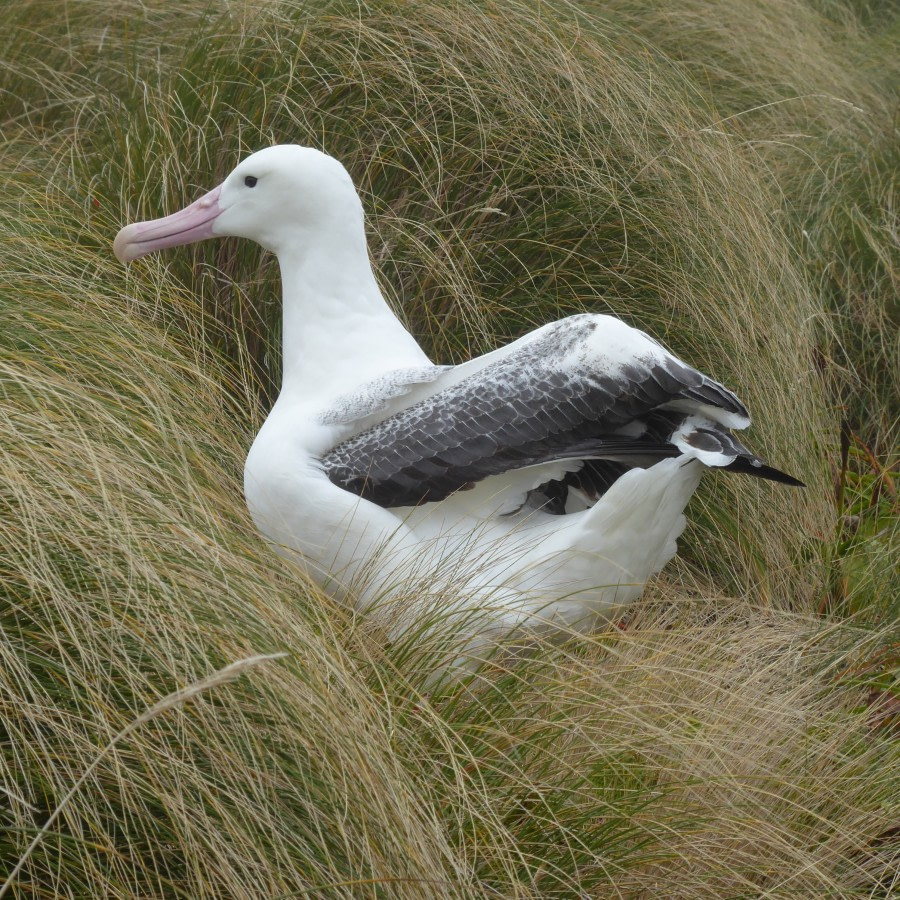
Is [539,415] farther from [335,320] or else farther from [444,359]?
[444,359]

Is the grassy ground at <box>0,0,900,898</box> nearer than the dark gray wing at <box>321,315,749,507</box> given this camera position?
Yes

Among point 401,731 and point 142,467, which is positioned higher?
point 142,467

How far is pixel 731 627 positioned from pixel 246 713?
190cm

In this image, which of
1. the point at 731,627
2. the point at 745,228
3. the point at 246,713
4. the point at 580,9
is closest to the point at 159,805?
the point at 246,713

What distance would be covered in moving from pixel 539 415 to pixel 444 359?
1443 mm

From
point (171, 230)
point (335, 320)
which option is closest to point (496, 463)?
point (335, 320)

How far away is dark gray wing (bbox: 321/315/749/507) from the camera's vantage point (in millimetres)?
3740

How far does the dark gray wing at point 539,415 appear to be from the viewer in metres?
3.74

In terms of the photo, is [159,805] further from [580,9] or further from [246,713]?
[580,9]

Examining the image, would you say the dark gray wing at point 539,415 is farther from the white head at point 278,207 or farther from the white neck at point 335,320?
the white head at point 278,207

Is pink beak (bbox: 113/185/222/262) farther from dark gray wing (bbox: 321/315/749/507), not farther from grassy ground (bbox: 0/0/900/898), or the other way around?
dark gray wing (bbox: 321/315/749/507)

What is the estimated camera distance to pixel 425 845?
9.02ft

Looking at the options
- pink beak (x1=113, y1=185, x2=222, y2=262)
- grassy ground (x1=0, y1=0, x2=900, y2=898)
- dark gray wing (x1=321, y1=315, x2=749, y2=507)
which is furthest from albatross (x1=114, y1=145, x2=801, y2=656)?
pink beak (x1=113, y1=185, x2=222, y2=262)

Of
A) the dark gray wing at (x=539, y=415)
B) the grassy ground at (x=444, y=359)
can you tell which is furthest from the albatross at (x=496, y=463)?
the grassy ground at (x=444, y=359)
